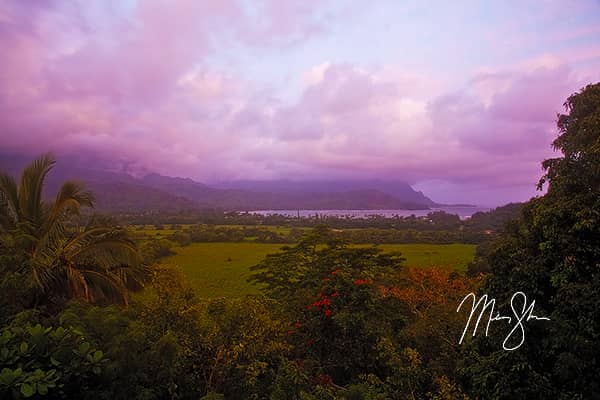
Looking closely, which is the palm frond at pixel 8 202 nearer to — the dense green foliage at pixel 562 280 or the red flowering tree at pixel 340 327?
the red flowering tree at pixel 340 327

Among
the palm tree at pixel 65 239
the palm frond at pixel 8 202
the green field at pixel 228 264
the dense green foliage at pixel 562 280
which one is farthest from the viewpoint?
the green field at pixel 228 264

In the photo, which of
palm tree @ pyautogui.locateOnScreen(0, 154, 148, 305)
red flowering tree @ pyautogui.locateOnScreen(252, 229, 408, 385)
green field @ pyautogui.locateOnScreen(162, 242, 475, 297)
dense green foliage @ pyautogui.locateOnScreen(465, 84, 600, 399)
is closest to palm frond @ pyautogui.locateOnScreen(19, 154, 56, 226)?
palm tree @ pyautogui.locateOnScreen(0, 154, 148, 305)

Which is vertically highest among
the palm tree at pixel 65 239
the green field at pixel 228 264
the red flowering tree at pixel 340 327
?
the palm tree at pixel 65 239

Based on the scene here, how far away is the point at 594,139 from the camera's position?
631cm

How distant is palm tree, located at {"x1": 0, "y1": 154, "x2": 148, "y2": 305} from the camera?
853 cm

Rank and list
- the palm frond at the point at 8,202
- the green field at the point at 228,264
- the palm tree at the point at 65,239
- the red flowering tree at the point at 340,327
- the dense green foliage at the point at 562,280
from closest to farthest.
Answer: the dense green foliage at the point at 562,280 < the palm tree at the point at 65,239 < the palm frond at the point at 8,202 < the red flowering tree at the point at 340,327 < the green field at the point at 228,264

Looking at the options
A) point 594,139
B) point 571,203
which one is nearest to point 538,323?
point 571,203

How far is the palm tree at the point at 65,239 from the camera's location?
8.53 meters

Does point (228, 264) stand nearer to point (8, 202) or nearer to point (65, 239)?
point (65, 239)

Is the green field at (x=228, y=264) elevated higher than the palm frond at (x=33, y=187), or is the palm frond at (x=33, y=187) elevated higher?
the palm frond at (x=33, y=187)

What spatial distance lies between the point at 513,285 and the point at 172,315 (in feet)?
22.0

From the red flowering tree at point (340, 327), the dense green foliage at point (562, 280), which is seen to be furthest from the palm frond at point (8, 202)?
the dense green foliage at point (562, 280)

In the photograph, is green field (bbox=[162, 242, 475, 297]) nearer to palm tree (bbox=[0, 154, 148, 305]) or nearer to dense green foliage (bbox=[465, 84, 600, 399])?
palm tree (bbox=[0, 154, 148, 305])

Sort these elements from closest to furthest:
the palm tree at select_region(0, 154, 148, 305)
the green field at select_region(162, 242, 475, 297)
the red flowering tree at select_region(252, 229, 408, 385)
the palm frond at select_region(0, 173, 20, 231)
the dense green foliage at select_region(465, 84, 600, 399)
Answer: the dense green foliage at select_region(465, 84, 600, 399) < the palm tree at select_region(0, 154, 148, 305) < the palm frond at select_region(0, 173, 20, 231) < the red flowering tree at select_region(252, 229, 408, 385) < the green field at select_region(162, 242, 475, 297)
